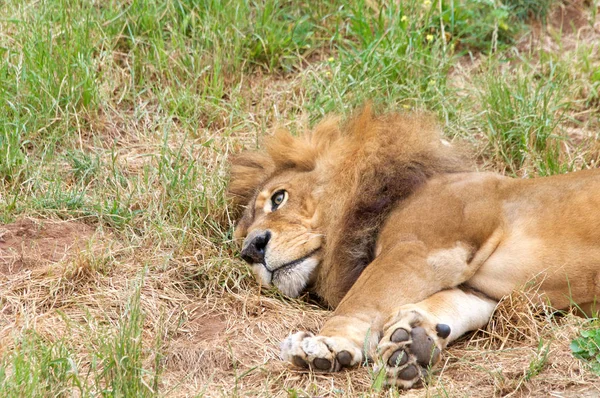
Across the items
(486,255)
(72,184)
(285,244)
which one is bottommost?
(72,184)

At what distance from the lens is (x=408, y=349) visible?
12.8ft

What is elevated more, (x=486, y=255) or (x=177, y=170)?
(x=486, y=255)

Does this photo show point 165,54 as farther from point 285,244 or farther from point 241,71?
point 285,244

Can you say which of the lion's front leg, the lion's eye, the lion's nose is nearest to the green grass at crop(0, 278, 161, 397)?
the lion's front leg

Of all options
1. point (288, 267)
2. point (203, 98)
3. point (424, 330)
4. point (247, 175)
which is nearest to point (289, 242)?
point (288, 267)

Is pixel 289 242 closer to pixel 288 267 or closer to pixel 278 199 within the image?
pixel 288 267

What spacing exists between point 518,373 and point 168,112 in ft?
10.7

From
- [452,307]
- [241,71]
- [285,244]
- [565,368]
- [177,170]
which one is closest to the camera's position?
[565,368]

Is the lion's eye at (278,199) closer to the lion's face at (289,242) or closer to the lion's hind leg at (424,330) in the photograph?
the lion's face at (289,242)

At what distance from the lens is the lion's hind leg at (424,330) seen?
3871mm

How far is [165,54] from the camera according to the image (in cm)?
657

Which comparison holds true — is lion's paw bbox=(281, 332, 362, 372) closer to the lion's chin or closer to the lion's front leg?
the lion's front leg

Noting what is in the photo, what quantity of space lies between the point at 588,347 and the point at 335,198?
4.70 feet

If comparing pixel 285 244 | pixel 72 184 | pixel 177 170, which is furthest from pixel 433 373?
pixel 72 184
